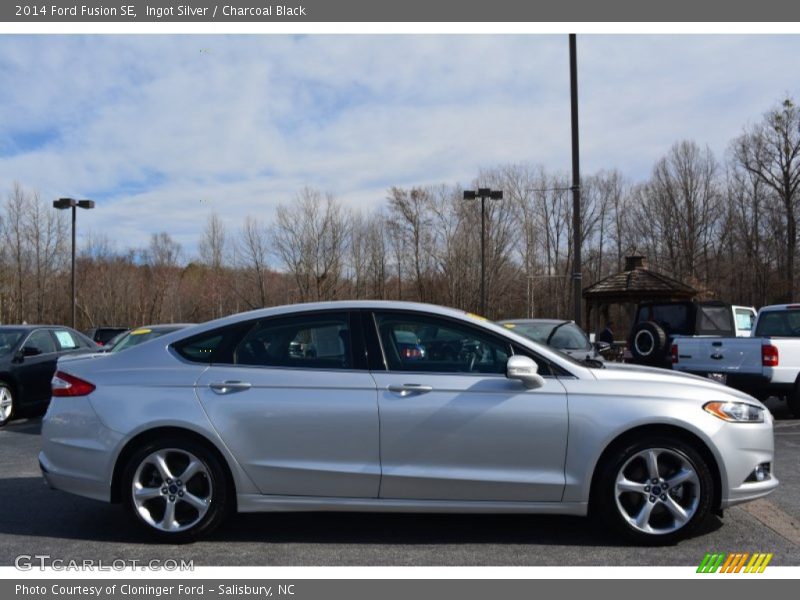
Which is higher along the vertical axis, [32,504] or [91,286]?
[91,286]

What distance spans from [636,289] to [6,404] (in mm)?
17702

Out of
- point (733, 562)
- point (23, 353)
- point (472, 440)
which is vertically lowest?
point (733, 562)

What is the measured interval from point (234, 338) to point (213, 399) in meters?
0.46

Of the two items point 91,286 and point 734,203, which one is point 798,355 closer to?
point 734,203

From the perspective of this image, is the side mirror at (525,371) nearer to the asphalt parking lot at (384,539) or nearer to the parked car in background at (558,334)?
the asphalt parking lot at (384,539)

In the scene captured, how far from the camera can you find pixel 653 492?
4.64m

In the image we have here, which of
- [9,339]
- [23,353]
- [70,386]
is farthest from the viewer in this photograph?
[9,339]

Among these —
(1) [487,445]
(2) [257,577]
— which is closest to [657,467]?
(1) [487,445]

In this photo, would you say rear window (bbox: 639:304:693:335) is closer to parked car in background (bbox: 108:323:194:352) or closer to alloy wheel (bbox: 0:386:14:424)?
parked car in background (bbox: 108:323:194:352)

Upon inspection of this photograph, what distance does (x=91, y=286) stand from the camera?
49.2 metres

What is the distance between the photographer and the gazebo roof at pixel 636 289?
22.3 meters

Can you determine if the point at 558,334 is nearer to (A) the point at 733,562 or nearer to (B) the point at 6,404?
(A) the point at 733,562

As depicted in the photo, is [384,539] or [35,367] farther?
[35,367]

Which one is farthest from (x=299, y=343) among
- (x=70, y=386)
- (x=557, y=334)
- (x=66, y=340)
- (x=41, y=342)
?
(x=66, y=340)
